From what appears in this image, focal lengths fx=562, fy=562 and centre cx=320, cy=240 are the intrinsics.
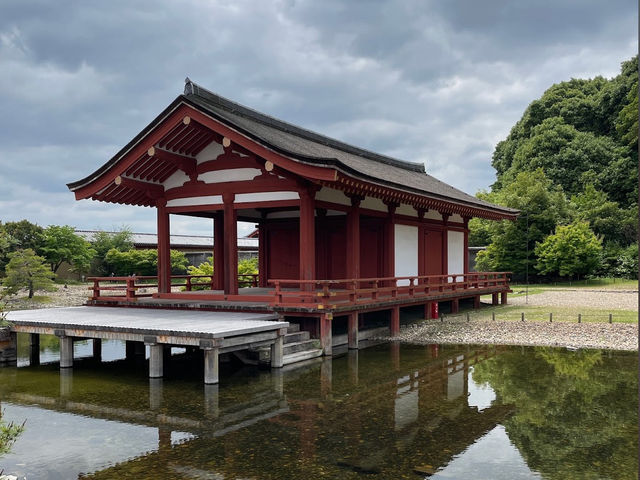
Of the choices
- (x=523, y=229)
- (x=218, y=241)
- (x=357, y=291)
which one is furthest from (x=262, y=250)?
(x=523, y=229)

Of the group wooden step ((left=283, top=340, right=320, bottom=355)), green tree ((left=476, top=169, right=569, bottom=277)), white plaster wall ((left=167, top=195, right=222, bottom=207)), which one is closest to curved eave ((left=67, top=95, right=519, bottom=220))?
white plaster wall ((left=167, top=195, right=222, bottom=207))

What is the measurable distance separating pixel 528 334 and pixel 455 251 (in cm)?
783

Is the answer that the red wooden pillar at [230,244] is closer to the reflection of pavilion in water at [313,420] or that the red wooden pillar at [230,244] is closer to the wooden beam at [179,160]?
the wooden beam at [179,160]

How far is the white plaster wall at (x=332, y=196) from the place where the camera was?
16.4 meters

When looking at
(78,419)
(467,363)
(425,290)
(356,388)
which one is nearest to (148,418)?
(78,419)

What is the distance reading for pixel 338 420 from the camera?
9.11m

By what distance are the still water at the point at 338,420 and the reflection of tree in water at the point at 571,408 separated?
1.2 inches

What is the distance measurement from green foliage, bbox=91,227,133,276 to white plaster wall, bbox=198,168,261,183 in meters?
32.1

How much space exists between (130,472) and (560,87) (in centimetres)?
6175

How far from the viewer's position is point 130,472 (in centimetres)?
704

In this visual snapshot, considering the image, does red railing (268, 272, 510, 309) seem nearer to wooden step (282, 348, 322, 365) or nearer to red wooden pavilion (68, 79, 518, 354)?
red wooden pavilion (68, 79, 518, 354)

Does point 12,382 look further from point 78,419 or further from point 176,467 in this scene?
point 176,467

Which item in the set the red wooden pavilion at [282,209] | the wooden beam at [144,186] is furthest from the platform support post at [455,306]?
the wooden beam at [144,186]

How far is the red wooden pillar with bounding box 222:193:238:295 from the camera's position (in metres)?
16.7
